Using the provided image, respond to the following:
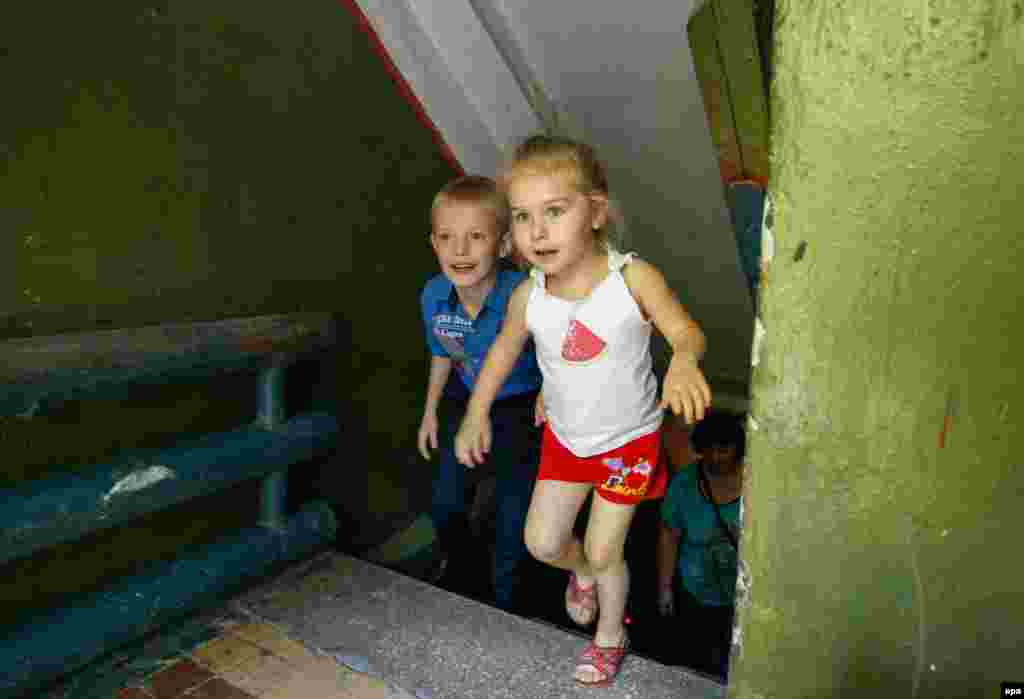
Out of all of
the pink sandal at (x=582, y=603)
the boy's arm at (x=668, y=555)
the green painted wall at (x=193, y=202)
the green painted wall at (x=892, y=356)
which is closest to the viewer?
the green painted wall at (x=892, y=356)

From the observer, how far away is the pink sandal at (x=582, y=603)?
6.54 feet

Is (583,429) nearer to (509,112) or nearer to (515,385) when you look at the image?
(515,385)

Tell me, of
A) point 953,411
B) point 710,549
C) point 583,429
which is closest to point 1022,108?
point 953,411

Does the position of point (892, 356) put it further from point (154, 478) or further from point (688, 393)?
point (154, 478)

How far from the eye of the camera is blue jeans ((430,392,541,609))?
2.30 meters

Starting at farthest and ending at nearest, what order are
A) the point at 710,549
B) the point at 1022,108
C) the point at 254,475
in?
the point at 710,549 < the point at 254,475 < the point at 1022,108

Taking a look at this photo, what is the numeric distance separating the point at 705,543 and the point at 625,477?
1348 mm

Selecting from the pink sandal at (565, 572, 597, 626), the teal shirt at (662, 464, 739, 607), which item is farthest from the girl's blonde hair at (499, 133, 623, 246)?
the teal shirt at (662, 464, 739, 607)

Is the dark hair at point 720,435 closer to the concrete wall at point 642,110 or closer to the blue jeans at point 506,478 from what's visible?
the concrete wall at point 642,110

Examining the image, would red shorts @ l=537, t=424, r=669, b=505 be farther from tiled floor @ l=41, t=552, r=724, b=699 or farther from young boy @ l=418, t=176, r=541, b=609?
young boy @ l=418, t=176, r=541, b=609

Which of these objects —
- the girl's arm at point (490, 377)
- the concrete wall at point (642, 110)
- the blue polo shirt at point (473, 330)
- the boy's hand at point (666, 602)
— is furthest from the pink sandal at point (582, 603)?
the concrete wall at point (642, 110)

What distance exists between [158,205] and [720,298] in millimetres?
2206

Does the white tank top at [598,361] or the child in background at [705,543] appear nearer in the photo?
the white tank top at [598,361]

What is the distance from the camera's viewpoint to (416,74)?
254 centimetres
